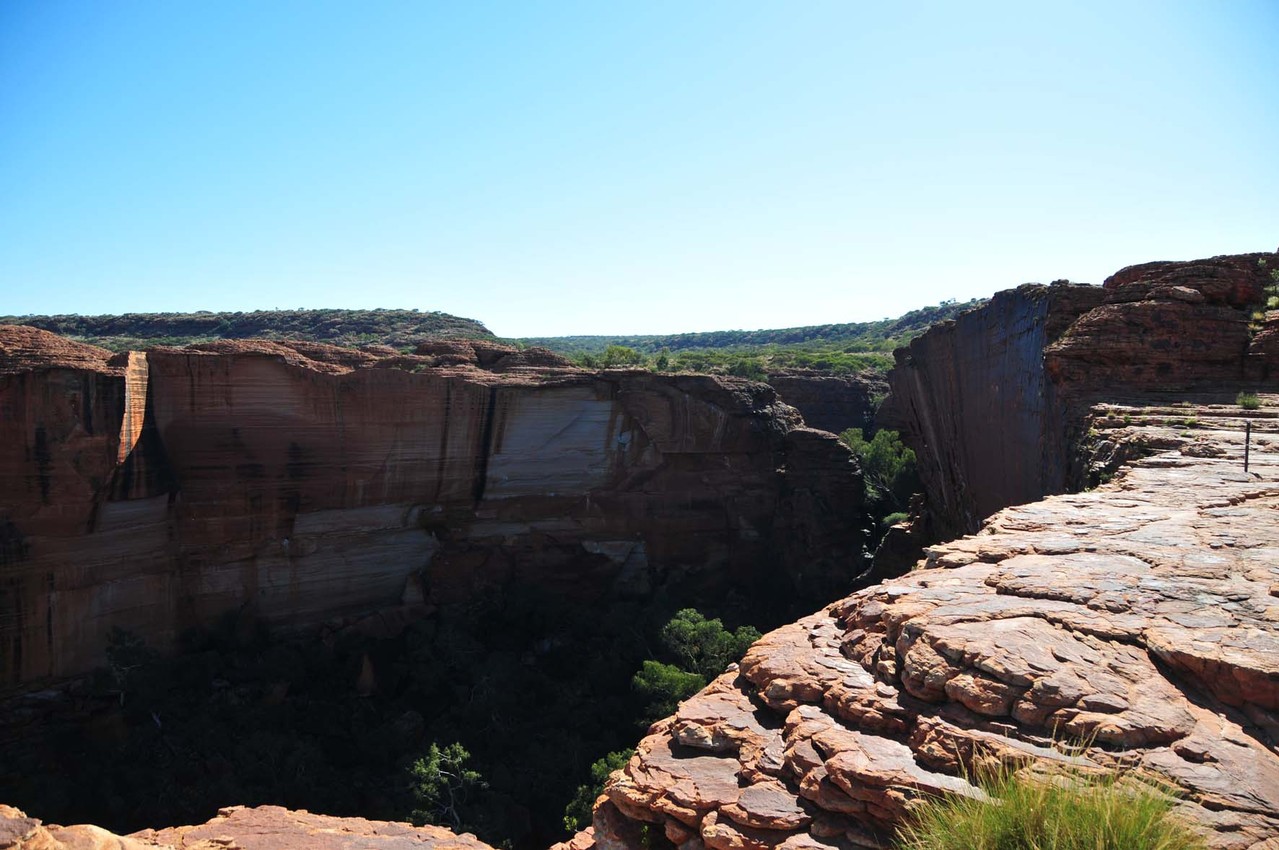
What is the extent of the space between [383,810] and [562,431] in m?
11.9

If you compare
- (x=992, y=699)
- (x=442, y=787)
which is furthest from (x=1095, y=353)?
(x=442, y=787)

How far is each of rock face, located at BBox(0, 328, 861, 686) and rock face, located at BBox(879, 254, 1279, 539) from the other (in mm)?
10047

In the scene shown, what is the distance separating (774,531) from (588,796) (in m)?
14.2

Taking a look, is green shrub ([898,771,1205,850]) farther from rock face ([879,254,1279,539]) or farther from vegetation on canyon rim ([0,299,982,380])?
vegetation on canyon rim ([0,299,982,380])

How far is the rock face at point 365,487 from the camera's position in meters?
17.5

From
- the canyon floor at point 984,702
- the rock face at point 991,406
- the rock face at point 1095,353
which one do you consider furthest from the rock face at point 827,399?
the canyon floor at point 984,702

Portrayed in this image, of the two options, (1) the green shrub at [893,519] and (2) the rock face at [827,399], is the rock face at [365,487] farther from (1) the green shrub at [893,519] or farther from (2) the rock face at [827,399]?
(2) the rock face at [827,399]

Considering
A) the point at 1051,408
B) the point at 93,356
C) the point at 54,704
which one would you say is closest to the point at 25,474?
the point at 93,356

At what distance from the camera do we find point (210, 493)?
20094 millimetres

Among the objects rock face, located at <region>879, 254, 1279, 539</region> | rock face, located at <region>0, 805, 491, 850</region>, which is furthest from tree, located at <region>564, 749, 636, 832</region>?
rock face, located at <region>879, 254, 1279, 539</region>

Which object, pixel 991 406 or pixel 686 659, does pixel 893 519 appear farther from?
pixel 686 659

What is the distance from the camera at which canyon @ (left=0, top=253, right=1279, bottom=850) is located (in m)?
4.79

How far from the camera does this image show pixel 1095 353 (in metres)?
13.0

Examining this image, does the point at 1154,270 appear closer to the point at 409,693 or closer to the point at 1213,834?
the point at 1213,834
